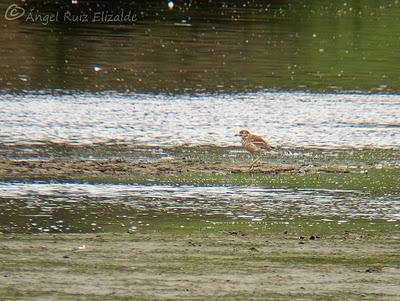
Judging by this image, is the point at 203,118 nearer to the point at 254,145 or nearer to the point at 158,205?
the point at 254,145

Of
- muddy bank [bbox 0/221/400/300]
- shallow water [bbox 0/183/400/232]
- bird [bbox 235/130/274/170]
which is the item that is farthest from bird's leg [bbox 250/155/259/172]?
muddy bank [bbox 0/221/400/300]

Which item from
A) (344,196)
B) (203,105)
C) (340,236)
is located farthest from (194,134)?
(340,236)

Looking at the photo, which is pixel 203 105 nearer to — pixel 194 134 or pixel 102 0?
pixel 194 134

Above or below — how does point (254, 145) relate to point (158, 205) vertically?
above

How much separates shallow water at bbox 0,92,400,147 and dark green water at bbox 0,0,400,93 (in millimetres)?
1259

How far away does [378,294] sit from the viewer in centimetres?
709

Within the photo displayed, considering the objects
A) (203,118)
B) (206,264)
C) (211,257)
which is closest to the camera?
(206,264)

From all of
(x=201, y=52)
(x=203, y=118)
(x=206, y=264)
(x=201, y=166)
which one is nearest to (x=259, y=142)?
(x=201, y=166)

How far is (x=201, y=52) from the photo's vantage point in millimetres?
26734

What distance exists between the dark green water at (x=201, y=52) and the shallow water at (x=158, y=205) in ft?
28.5

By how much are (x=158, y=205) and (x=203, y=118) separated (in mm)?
6529

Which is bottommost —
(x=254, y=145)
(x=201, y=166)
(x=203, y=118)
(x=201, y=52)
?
(x=201, y=166)

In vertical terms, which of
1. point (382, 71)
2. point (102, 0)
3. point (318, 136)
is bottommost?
point (318, 136)

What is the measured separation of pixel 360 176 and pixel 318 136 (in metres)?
3.12
